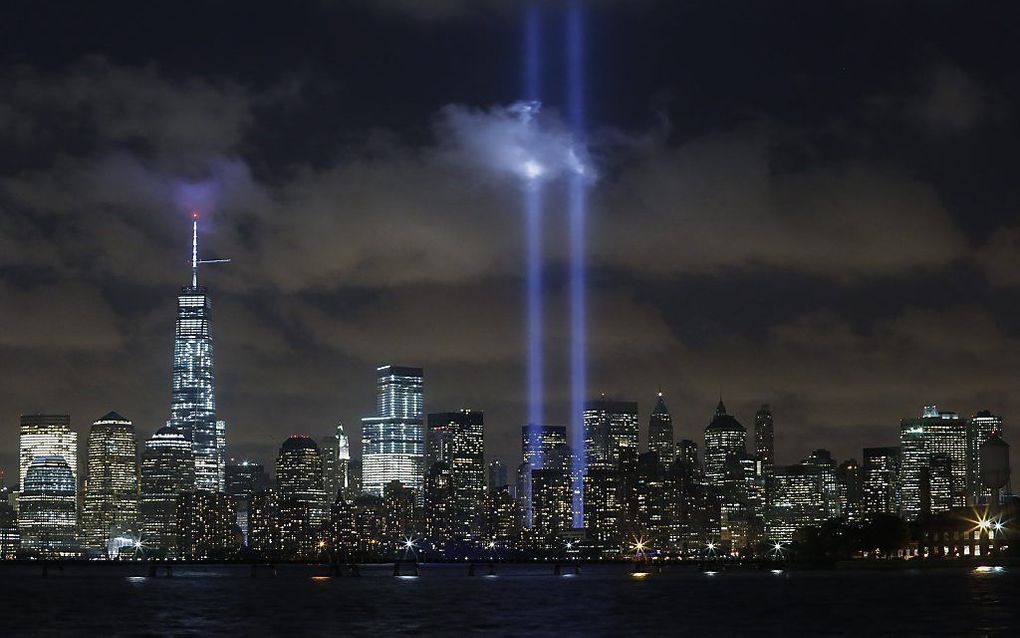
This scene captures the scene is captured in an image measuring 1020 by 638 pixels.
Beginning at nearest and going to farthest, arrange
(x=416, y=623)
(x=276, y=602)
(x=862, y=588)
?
(x=416, y=623), (x=276, y=602), (x=862, y=588)

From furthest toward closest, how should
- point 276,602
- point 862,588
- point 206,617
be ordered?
point 862,588 < point 276,602 < point 206,617

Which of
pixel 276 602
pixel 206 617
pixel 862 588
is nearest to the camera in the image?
pixel 206 617

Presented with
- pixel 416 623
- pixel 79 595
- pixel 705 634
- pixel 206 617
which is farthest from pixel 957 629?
pixel 79 595

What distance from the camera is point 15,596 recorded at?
194 m

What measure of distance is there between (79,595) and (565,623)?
3621 inches

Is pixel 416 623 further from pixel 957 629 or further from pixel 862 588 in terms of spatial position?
pixel 862 588

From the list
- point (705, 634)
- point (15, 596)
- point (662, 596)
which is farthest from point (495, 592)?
point (705, 634)

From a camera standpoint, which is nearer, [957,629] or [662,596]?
[957,629]

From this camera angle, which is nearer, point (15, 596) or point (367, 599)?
point (367, 599)

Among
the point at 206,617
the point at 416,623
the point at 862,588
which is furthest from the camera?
the point at 862,588

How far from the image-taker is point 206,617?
136250 mm

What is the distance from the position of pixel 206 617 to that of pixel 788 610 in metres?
A: 51.4

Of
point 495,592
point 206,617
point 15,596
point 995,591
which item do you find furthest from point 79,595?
point 995,591

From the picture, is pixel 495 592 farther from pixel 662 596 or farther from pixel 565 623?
pixel 565 623
